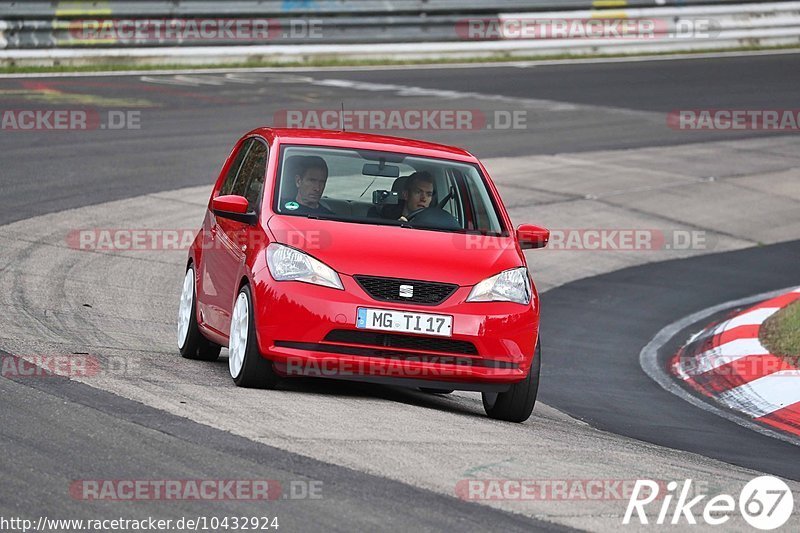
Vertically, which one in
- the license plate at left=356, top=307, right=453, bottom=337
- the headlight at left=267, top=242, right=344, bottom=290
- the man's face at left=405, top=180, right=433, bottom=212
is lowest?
the license plate at left=356, top=307, right=453, bottom=337

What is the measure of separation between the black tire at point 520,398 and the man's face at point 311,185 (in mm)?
1602

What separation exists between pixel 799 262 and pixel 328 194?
328 inches

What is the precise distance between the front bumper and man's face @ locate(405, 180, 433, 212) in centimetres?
100

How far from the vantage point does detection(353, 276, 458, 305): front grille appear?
800cm

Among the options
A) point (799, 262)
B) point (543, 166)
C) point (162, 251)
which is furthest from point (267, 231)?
point (543, 166)

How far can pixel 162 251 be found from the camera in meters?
14.2

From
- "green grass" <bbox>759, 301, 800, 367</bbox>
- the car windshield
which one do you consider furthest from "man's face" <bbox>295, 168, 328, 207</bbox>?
"green grass" <bbox>759, 301, 800, 367</bbox>

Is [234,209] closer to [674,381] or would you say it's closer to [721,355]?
[674,381]

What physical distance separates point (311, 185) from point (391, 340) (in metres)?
1.34

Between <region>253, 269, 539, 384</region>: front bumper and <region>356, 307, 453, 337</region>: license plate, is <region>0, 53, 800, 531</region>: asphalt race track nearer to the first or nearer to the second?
<region>253, 269, 539, 384</region>: front bumper

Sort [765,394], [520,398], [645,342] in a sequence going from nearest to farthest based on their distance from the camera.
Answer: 1. [520,398]
2. [765,394]
3. [645,342]

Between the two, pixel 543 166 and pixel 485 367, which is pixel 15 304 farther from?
pixel 543 166

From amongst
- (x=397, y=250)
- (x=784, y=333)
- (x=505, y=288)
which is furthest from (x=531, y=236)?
(x=784, y=333)

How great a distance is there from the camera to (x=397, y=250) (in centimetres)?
821
